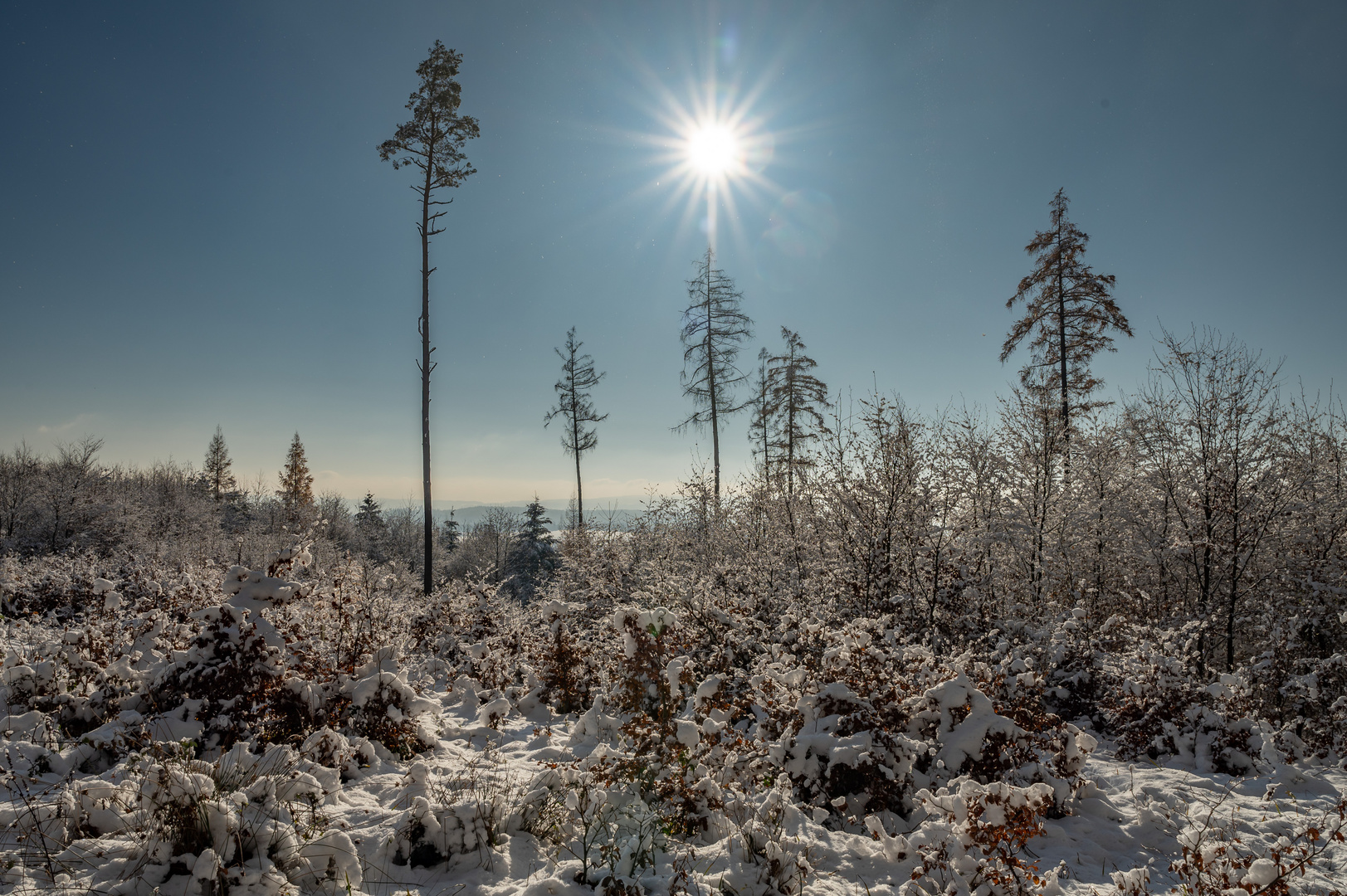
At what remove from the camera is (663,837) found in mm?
3422

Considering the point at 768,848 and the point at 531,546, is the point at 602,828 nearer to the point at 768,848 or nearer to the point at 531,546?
the point at 768,848

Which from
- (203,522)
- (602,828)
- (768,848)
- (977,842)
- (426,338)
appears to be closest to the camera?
(977,842)

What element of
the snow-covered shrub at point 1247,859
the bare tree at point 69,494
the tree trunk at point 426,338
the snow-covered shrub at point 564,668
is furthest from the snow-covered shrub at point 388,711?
the bare tree at point 69,494

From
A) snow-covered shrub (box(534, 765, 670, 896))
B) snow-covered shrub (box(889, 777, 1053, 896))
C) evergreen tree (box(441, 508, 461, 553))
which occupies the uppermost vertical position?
snow-covered shrub (box(889, 777, 1053, 896))

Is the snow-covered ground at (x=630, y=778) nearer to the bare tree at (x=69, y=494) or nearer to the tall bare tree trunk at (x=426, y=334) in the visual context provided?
the tall bare tree trunk at (x=426, y=334)

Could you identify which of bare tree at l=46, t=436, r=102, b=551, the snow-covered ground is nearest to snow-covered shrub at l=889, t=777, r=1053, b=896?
the snow-covered ground

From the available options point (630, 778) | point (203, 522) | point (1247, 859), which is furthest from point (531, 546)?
point (1247, 859)

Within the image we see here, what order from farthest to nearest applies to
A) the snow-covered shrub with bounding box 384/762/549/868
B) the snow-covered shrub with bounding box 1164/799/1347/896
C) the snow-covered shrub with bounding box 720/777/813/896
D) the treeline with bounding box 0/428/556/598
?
the treeline with bounding box 0/428/556/598
the snow-covered shrub with bounding box 384/762/549/868
the snow-covered shrub with bounding box 720/777/813/896
the snow-covered shrub with bounding box 1164/799/1347/896

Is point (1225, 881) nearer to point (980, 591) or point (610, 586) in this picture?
point (980, 591)

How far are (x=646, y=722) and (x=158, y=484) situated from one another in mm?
47975

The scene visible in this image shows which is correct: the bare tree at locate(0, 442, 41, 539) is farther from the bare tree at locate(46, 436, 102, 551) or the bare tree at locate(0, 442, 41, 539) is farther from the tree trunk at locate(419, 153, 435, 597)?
the tree trunk at locate(419, 153, 435, 597)

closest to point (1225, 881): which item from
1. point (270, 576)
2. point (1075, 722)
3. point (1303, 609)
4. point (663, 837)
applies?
point (663, 837)

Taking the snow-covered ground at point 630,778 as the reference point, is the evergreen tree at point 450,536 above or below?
below

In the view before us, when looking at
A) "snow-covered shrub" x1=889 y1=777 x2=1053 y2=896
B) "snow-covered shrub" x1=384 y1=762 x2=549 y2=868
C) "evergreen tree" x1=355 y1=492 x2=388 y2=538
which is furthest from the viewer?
"evergreen tree" x1=355 y1=492 x2=388 y2=538
